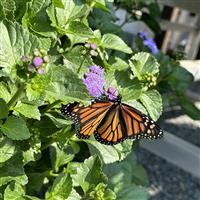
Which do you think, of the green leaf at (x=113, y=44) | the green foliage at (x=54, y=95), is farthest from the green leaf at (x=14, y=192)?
the green leaf at (x=113, y=44)

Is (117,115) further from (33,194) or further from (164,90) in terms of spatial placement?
(164,90)

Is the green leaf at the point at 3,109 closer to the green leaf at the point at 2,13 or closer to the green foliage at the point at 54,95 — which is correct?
the green foliage at the point at 54,95

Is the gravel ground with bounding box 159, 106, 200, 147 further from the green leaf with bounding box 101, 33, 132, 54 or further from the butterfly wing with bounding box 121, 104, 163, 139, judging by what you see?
the butterfly wing with bounding box 121, 104, 163, 139

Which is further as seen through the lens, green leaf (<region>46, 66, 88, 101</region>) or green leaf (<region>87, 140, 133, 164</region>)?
green leaf (<region>87, 140, 133, 164</region>)

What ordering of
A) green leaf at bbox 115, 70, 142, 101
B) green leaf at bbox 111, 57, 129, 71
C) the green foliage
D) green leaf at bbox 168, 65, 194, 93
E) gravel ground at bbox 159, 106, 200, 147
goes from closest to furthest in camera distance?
the green foliage → green leaf at bbox 115, 70, 142, 101 → green leaf at bbox 111, 57, 129, 71 → green leaf at bbox 168, 65, 194, 93 → gravel ground at bbox 159, 106, 200, 147

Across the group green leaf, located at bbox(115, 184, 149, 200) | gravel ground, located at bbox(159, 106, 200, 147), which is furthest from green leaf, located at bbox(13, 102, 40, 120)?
gravel ground, located at bbox(159, 106, 200, 147)

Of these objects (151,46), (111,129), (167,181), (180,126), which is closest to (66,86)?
(111,129)
